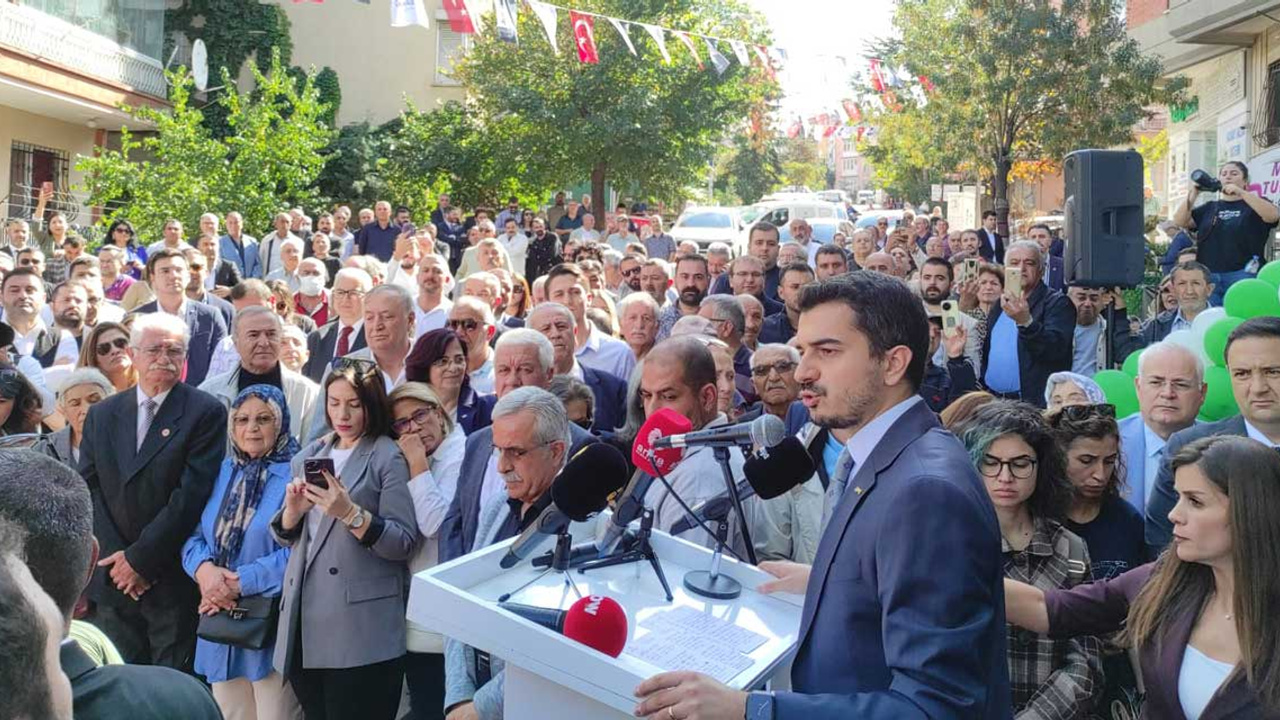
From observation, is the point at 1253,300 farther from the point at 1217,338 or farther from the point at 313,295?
the point at 313,295

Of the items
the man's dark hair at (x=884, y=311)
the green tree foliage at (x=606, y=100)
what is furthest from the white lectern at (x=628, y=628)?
the green tree foliage at (x=606, y=100)

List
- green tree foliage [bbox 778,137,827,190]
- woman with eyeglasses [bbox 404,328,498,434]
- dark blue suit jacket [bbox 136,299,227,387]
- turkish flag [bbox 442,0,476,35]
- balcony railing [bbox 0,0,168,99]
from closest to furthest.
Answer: woman with eyeglasses [bbox 404,328,498,434] → dark blue suit jacket [bbox 136,299,227,387] → turkish flag [bbox 442,0,476,35] → balcony railing [bbox 0,0,168,99] → green tree foliage [bbox 778,137,827,190]

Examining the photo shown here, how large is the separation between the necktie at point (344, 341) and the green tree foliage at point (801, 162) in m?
63.4

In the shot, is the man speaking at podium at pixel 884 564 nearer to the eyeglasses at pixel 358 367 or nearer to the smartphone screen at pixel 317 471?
the smartphone screen at pixel 317 471

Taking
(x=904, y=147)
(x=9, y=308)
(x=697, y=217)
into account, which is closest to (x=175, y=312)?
(x=9, y=308)

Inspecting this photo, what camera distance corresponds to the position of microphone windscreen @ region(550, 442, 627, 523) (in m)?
2.95

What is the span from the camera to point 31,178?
2473 cm

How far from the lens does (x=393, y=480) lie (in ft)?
16.7

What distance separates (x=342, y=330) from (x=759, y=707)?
20.1 ft

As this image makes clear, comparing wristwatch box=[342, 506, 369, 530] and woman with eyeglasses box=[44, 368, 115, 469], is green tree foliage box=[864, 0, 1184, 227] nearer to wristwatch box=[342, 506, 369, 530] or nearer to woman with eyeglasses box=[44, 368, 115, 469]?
woman with eyeglasses box=[44, 368, 115, 469]

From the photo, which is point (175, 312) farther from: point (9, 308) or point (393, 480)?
point (393, 480)

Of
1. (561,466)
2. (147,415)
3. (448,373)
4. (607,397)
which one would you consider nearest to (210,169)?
(607,397)

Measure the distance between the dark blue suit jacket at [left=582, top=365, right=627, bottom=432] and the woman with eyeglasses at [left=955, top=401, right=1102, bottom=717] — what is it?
2780 millimetres

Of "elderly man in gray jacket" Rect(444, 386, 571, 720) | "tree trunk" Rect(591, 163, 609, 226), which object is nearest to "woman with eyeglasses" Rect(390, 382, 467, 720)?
"elderly man in gray jacket" Rect(444, 386, 571, 720)
